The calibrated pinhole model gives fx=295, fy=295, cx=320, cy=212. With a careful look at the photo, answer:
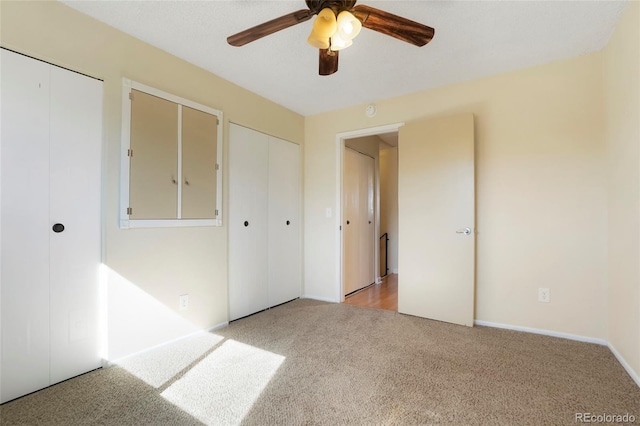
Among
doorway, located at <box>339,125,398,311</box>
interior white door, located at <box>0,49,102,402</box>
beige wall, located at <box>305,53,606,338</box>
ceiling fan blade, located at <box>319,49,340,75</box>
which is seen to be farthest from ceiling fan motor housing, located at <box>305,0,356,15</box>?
doorway, located at <box>339,125,398,311</box>

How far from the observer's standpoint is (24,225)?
167 centimetres

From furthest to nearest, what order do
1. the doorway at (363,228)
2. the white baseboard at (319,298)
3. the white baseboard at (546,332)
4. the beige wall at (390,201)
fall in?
the beige wall at (390,201), the doorway at (363,228), the white baseboard at (319,298), the white baseboard at (546,332)

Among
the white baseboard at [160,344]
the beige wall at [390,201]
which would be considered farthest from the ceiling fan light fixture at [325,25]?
the beige wall at [390,201]

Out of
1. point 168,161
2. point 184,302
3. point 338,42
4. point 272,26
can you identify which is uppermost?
point 272,26

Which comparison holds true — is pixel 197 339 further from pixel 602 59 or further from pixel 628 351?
pixel 602 59

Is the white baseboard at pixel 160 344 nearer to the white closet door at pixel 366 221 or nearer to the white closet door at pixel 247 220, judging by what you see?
the white closet door at pixel 247 220

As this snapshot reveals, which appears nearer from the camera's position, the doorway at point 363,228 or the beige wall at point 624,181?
the beige wall at point 624,181

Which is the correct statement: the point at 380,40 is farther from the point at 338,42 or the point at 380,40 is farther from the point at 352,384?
the point at 352,384

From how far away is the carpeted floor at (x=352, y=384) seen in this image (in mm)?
Result: 1512

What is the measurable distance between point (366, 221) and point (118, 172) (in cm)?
312

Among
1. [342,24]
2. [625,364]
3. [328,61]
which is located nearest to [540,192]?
[625,364]

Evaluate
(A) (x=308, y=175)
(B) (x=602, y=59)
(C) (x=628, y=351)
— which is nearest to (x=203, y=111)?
(A) (x=308, y=175)

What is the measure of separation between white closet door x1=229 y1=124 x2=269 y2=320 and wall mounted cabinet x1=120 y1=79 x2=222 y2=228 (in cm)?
21

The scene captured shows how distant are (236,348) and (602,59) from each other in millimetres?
3664
